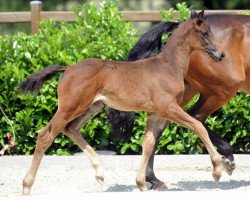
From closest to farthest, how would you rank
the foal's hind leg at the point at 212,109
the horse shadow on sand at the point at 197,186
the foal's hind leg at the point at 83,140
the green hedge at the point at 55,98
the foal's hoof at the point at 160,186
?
the foal's hind leg at the point at 83,140 → the foal's hoof at the point at 160,186 → the horse shadow on sand at the point at 197,186 → the foal's hind leg at the point at 212,109 → the green hedge at the point at 55,98

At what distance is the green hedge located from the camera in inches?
457

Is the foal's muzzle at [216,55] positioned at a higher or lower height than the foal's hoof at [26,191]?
higher

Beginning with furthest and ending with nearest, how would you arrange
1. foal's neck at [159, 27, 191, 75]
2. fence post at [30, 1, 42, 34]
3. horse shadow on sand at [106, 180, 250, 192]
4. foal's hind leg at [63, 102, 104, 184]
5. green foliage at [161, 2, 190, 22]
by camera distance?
fence post at [30, 1, 42, 34] → green foliage at [161, 2, 190, 22] → horse shadow on sand at [106, 180, 250, 192] → foal's neck at [159, 27, 191, 75] → foal's hind leg at [63, 102, 104, 184]

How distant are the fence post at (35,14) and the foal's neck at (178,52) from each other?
3.58 m

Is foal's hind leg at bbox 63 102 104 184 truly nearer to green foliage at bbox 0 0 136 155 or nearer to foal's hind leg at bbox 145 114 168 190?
foal's hind leg at bbox 145 114 168 190

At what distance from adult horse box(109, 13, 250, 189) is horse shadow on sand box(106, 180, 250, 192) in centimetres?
17

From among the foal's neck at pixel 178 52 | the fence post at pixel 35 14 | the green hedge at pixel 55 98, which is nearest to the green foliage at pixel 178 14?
the green hedge at pixel 55 98

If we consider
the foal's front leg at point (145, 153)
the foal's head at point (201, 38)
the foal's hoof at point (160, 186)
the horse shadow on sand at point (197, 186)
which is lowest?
the horse shadow on sand at point (197, 186)

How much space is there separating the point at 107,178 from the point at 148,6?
9.51m

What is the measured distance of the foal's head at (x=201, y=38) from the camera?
29.7ft

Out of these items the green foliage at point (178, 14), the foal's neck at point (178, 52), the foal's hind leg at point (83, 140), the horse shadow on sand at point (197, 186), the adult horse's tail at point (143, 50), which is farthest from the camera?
the green foliage at point (178, 14)

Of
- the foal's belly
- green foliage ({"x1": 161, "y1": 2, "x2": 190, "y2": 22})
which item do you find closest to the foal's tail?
the foal's belly

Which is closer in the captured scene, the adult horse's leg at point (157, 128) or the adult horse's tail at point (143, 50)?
the adult horse's leg at point (157, 128)

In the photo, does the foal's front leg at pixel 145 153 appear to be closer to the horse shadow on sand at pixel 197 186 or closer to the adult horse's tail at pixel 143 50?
the horse shadow on sand at pixel 197 186
